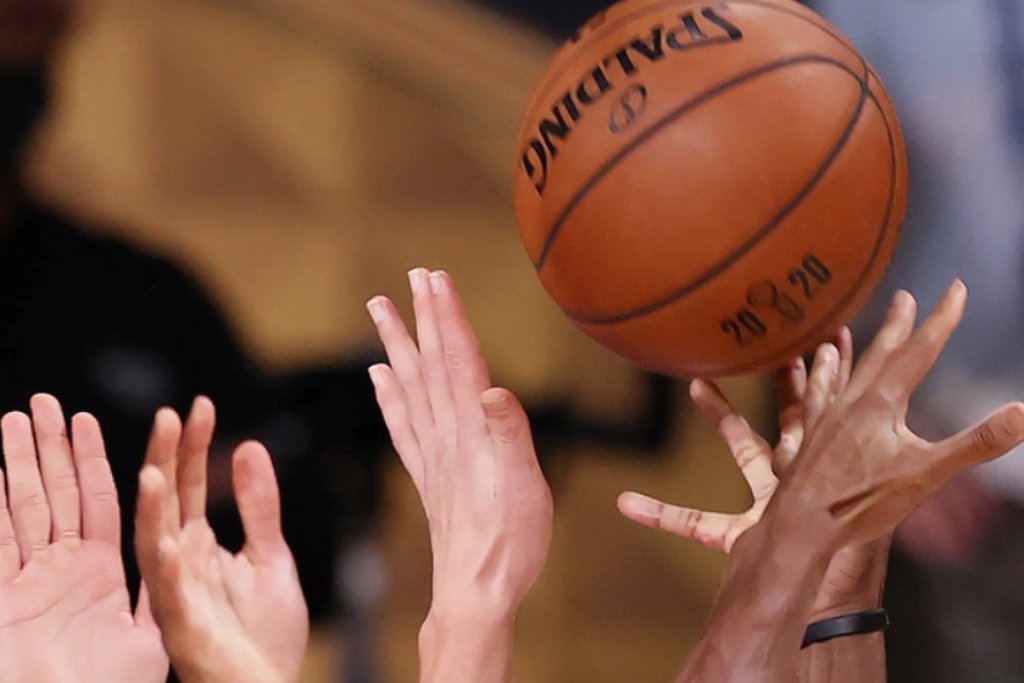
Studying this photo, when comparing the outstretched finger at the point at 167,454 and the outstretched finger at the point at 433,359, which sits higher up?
the outstretched finger at the point at 433,359

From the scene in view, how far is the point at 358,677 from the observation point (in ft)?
5.09

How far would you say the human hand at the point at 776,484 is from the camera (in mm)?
1152

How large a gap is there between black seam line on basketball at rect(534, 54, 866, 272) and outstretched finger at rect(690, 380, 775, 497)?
33 cm

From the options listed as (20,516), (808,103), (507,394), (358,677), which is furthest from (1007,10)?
(20,516)

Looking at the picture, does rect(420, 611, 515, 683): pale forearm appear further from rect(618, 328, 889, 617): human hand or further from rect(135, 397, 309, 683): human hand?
rect(135, 397, 309, 683): human hand

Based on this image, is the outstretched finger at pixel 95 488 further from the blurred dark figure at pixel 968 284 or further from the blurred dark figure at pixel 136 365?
the blurred dark figure at pixel 968 284

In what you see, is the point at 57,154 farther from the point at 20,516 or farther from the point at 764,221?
the point at 764,221

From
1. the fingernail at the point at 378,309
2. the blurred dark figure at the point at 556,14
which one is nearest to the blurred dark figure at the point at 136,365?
the fingernail at the point at 378,309

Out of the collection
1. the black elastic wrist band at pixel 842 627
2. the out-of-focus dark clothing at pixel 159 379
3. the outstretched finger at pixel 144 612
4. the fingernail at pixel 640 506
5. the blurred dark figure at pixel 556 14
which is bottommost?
the outstretched finger at pixel 144 612

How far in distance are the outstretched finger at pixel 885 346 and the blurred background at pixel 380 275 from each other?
586 mm

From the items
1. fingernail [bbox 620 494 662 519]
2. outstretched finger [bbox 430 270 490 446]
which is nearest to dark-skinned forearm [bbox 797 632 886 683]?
fingernail [bbox 620 494 662 519]

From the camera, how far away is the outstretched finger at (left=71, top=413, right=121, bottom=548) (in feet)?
4.80

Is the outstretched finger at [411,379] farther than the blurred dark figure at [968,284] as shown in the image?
No

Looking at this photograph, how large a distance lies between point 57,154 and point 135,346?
0.28 meters
